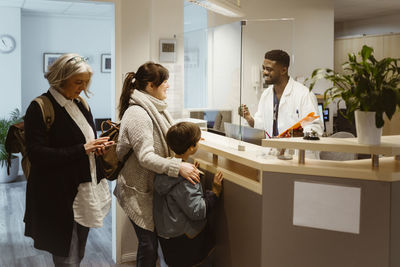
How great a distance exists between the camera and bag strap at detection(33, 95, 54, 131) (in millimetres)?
2094

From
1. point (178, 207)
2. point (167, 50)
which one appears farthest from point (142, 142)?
point (167, 50)

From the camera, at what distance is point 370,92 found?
1.76m

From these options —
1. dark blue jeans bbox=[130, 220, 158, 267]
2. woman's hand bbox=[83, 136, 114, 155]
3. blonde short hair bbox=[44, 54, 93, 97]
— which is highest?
blonde short hair bbox=[44, 54, 93, 97]

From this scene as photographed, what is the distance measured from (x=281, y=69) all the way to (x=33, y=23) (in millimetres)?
6006

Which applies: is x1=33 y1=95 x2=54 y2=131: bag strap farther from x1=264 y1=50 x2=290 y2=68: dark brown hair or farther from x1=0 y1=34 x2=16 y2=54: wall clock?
x1=0 y1=34 x2=16 y2=54: wall clock

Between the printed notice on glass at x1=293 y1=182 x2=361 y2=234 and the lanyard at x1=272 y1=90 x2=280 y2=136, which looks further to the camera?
the lanyard at x1=272 y1=90 x2=280 y2=136

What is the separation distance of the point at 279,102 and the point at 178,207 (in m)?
0.84

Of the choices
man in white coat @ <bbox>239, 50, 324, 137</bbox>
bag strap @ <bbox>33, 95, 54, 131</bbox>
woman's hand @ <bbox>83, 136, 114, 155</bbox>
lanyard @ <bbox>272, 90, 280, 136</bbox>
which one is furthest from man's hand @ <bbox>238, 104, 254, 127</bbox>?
bag strap @ <bbox>33, 95, 54, 131</bbox>

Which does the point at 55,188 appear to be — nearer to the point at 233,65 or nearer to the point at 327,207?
the point at 233,65

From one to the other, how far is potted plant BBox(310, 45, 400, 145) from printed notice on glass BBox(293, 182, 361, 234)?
24 centimetres

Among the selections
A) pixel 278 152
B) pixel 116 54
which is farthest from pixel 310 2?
pixel 278 152

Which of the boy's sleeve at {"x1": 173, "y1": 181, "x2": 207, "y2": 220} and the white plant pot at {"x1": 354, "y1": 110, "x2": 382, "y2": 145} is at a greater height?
the white plant pot at {"x1": 354, "y1": 110, "x2": 382, "y2": 145}

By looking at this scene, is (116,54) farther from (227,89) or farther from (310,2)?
(310,2)

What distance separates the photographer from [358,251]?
181 cm
